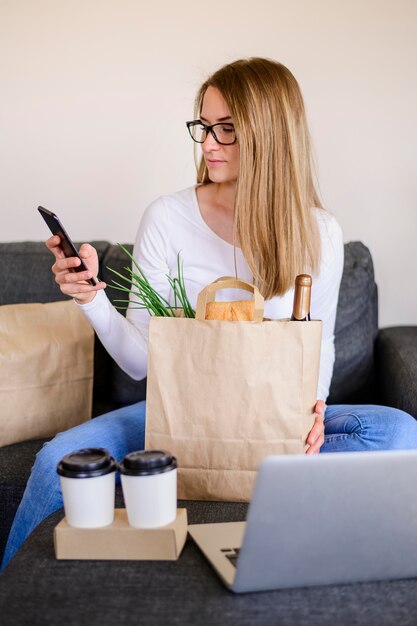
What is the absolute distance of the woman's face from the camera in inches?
70.9

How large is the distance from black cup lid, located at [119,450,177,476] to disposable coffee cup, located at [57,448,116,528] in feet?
0.09

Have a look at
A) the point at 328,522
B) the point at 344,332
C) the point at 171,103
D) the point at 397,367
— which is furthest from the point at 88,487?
the point at 171,103

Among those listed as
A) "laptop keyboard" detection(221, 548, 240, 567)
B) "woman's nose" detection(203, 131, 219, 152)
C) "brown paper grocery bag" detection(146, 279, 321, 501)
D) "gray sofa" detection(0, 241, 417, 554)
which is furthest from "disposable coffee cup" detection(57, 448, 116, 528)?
"gray sofa" detection(0, 241, 417, 554)

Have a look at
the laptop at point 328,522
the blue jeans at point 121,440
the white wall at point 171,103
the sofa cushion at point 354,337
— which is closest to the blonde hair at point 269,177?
the blue jeans at point 121,440

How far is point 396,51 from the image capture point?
249 cm

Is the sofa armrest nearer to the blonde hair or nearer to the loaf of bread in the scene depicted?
the blonde hair

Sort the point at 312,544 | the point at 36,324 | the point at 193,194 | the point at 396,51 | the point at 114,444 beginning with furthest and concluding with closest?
1. the point at 396,51
2. the point at 36,324
3. the point at 193,194
4. the point at 114,444
5. the point at 312,544

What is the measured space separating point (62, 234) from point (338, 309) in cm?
101

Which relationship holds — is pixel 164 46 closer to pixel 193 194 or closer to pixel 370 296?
pixel 193 194

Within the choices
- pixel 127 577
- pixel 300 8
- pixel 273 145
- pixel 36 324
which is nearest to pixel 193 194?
pixel 273 145

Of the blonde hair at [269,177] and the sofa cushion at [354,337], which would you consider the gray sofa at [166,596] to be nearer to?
the blonde hair at [269,177]

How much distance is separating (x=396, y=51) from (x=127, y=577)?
192 centimetres

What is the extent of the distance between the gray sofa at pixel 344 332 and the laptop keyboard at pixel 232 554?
114 cm

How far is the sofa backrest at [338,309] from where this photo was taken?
2.28 m
